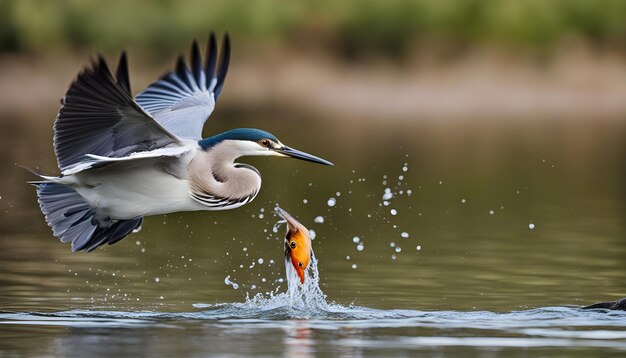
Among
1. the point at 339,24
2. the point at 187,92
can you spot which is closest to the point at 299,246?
the point at 187,92

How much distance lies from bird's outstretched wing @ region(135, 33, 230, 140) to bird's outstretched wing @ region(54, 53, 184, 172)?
52.3 inches

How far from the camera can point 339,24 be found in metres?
36.5

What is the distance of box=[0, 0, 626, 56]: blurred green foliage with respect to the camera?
35.3 m

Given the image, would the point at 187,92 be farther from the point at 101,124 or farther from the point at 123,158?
the point at 123,158

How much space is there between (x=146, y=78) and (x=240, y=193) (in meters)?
23.3

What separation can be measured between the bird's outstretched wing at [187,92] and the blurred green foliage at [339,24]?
22697 mm

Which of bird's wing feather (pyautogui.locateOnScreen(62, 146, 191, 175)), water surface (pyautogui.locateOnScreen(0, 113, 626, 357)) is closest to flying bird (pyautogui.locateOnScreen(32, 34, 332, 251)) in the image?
bird's wing feather (pyautogui.locateOnScreen(62, 146, 191, 175))

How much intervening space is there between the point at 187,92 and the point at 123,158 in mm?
2084

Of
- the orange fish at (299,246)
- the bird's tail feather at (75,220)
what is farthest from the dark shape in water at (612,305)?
the bird's tail feather at (75,220)

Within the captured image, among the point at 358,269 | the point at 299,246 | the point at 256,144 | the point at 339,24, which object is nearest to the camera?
the point at 256,144

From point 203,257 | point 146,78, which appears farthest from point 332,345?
point 146,78

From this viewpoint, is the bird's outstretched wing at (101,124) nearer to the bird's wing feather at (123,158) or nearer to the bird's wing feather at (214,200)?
the bird's wing feather at (123,158)

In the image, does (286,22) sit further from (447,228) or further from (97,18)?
(447,228)

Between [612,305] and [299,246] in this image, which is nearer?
[612,305]
